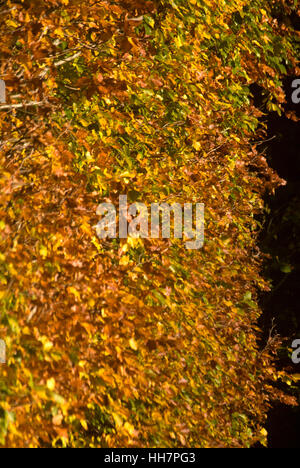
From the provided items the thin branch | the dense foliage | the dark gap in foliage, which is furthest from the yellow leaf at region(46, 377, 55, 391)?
the dark gap in foliage

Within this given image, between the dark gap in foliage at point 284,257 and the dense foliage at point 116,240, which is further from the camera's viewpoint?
the dark gap in foliage at point 284,257

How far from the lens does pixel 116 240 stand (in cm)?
369

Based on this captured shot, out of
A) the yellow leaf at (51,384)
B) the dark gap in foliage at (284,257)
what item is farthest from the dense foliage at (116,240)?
the dark gap in foliage at (284,257)

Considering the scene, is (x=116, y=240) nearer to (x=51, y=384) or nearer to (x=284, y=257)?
(x=51, y=384)

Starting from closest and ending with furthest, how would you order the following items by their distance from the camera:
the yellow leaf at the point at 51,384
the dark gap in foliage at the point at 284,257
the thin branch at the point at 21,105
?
1. the yellow leaf at the point at 51,384
2. the thin branch at the point at 21,105
3. the dark gap in foliage at the point at 284,257

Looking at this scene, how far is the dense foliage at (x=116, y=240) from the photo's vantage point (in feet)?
8.61

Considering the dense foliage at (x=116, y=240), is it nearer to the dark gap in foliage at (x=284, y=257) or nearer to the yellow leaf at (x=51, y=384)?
the yellow leaf at (x=51, y=384)

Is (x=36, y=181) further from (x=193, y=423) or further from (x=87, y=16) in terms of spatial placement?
(x=193, y=423)

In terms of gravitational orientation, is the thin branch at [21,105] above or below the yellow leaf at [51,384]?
above

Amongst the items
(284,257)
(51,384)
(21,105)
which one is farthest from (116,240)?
(284,257)

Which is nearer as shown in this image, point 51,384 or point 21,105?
point 51,384

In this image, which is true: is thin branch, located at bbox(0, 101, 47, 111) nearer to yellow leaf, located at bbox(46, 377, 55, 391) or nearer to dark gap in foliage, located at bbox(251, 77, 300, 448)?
yellow leaf, located at bbox(46, 377, 55, 391)

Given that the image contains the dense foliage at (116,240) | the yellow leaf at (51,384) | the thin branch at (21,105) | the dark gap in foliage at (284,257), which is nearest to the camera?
the yellow leaf at (51,384)

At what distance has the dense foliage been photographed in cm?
262
